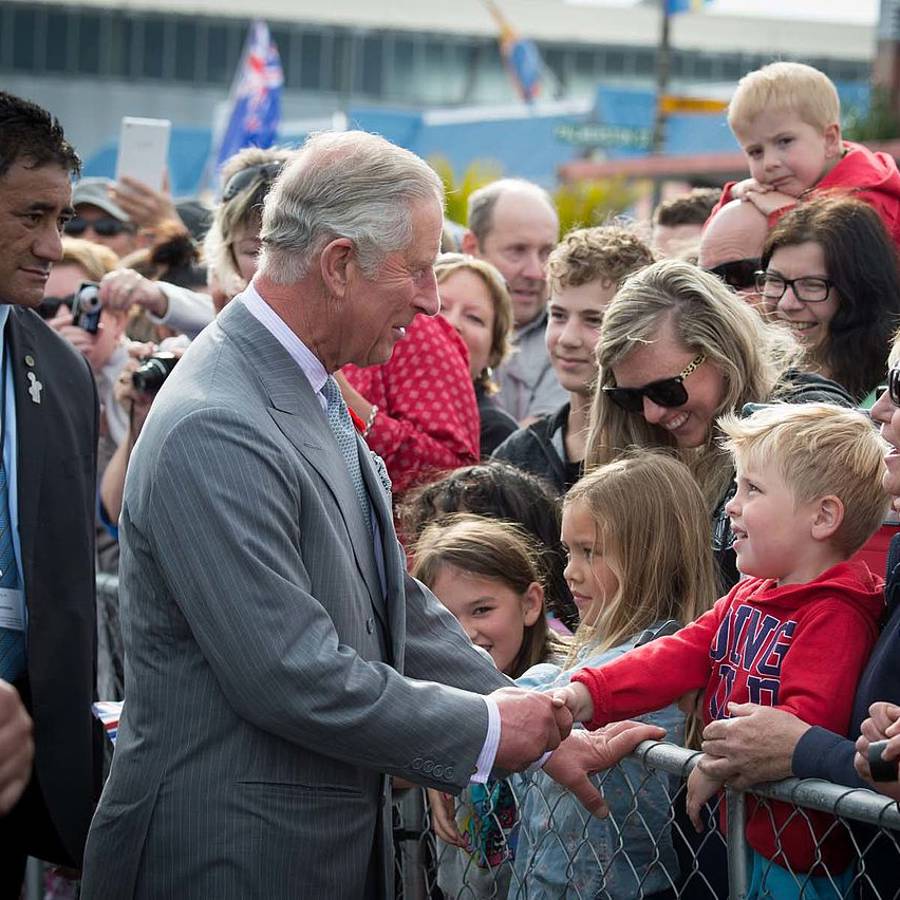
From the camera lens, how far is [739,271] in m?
4.96

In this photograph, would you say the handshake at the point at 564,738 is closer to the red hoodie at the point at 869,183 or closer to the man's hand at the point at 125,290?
the red hoodie at the point at 869,183

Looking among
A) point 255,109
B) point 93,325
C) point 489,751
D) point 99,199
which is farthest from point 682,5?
point 489,751

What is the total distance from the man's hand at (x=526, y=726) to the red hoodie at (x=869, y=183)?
91.9 inches

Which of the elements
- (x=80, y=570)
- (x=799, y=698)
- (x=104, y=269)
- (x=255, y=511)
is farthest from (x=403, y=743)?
(x=104, y=269)

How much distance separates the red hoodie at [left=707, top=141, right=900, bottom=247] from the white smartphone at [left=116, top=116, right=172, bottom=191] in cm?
288

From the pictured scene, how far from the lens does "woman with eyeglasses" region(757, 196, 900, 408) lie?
4.21m

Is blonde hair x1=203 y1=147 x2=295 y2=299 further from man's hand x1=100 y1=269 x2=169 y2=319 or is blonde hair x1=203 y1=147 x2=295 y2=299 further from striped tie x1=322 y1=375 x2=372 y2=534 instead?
striped tie x1=322 y1=375 x2=372 y2=534

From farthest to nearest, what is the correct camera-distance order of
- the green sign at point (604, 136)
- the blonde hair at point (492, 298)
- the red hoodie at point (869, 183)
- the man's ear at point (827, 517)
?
the green sign at point (604, 136) < the blonde hair at point (492, 298) < the red hoodie at point (869, 183) < the man's ear at point (827, 517)

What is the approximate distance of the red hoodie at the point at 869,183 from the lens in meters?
4.95

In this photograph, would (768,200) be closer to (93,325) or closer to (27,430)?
(93,325)

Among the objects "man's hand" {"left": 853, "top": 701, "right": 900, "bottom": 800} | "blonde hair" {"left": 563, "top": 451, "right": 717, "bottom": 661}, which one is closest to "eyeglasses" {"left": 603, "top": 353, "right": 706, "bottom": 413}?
"blonde hair" {"left": 563, "top": 451, "right": 717, "bottom": 661}

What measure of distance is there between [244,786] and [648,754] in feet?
2.66

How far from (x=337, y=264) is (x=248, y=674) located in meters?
0.80

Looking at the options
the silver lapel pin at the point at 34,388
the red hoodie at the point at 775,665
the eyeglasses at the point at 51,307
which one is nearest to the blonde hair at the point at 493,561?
the red hoodie at the point at 775,665
